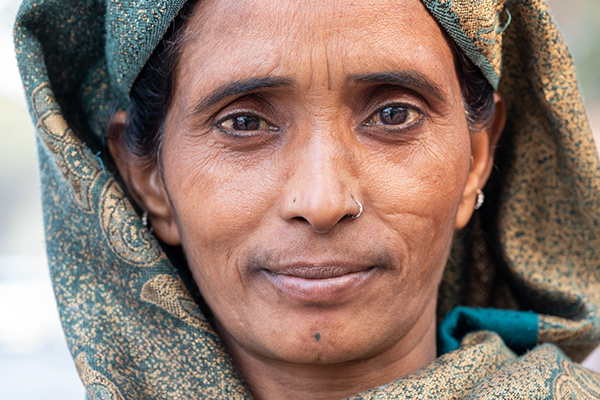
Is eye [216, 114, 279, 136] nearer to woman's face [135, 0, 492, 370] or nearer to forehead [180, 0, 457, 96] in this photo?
woman's face [135, 0, 492, 370]

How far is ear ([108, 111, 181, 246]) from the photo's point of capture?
2.24 m

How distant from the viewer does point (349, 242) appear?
6.02ft

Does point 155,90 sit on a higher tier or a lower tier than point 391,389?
higher

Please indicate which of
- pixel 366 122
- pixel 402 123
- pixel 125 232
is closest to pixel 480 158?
pixel 402 123

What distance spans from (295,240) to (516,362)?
797mm

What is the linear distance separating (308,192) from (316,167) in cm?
8

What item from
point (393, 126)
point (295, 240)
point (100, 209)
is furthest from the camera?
point (100, 209)

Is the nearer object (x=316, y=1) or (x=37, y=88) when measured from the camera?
(x=316, y=1)

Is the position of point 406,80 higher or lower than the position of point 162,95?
higher

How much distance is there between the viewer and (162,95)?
214 centimetres

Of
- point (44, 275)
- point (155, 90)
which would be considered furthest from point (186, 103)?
point (44, 275)

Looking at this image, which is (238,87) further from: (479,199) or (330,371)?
(479,199)

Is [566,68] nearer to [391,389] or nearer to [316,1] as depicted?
[316,1]

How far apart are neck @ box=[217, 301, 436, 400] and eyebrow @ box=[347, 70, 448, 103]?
0.69 metres
